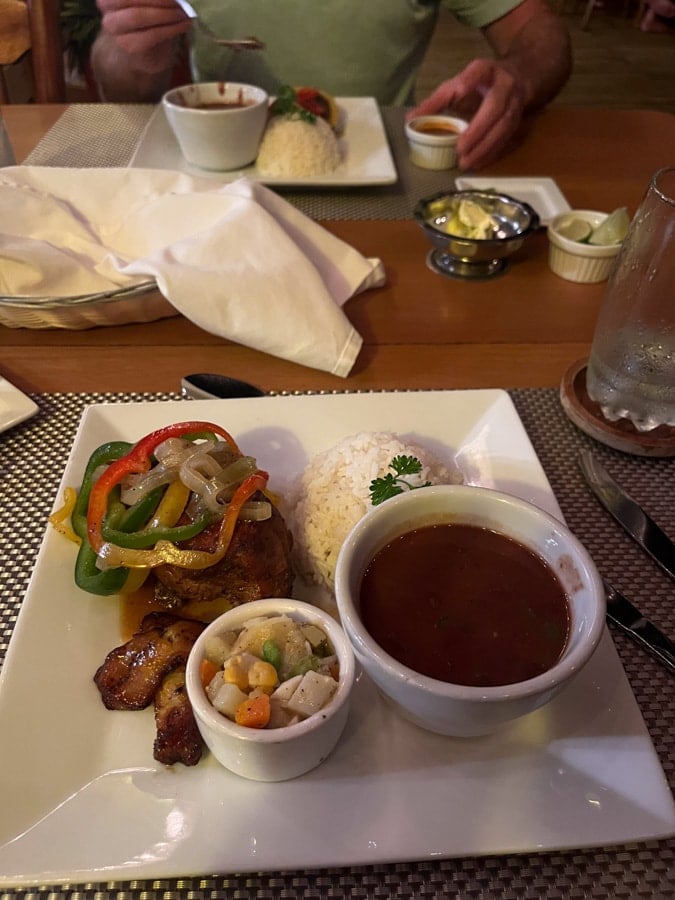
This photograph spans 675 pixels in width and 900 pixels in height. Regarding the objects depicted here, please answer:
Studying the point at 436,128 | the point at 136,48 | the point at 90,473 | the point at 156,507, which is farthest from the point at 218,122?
the point at 156,507

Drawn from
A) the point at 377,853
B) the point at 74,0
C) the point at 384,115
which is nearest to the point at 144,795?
the point at 377,853

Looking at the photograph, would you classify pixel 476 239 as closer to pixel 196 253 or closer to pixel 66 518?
pixel 196 253

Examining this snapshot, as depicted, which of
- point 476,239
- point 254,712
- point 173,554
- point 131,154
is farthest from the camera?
point 131,154

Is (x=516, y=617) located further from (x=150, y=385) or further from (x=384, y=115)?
(x=384, y=115)

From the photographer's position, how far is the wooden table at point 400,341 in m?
1.91

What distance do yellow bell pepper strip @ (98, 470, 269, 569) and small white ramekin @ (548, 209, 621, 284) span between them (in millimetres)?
1596

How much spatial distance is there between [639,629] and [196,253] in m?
1.51

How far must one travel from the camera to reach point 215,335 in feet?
6.61

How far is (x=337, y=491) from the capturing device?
1497 mm

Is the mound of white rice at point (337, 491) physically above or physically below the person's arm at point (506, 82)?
below

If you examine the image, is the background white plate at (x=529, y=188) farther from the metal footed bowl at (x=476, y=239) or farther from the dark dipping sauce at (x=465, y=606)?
the dark dipping sauce at (x=465, y=606)

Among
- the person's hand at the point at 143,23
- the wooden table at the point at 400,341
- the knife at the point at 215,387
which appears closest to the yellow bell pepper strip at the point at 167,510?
the knife at the point at 215,387

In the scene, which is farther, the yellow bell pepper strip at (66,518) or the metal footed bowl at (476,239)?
the metal footed bowl at (476,239)

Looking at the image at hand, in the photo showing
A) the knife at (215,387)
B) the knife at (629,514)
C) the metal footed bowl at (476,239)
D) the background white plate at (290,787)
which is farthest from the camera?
the metal footed bowl at (476,239)
